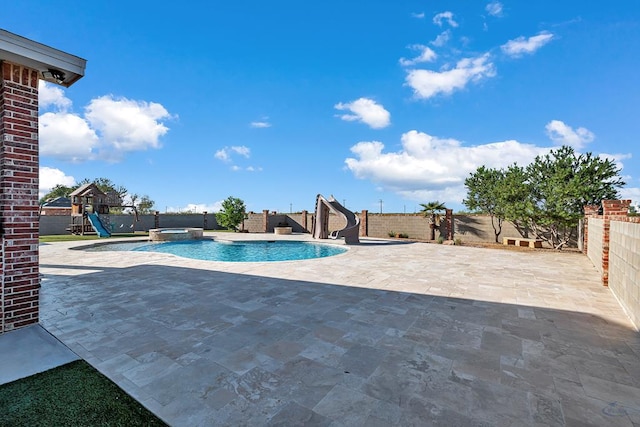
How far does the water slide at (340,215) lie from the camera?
51.0ft

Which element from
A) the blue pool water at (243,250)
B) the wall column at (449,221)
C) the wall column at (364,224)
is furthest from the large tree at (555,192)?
the blue pool water at (243,250)

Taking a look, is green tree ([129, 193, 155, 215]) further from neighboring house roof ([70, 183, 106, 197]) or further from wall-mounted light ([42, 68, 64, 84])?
wall-mounted light ([42, 68, 64, 84])

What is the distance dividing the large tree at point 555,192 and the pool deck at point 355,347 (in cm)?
796

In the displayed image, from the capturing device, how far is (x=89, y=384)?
253 centimetres

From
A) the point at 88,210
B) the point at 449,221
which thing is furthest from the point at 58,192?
the point at 449,221

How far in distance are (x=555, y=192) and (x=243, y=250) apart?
16.0m

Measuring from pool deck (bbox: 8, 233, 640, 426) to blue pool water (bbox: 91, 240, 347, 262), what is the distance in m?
5.32

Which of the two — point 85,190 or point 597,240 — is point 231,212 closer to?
point 85,190

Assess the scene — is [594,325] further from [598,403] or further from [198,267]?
[198,267]

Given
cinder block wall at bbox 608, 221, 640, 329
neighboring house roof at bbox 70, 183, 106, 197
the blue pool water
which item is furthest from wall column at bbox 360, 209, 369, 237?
neighboring house roof at bbox 70, 183, 106, 197

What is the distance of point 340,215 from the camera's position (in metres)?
16.5

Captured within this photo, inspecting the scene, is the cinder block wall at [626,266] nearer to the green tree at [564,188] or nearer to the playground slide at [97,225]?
the green tree at [564,188]

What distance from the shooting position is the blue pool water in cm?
1227

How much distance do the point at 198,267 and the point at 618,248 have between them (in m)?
10.4
